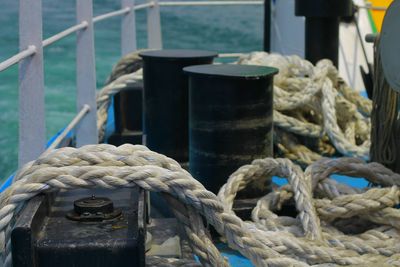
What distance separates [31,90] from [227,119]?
56 centimetres

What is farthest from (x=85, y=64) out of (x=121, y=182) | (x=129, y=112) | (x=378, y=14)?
(x=378, y=14)

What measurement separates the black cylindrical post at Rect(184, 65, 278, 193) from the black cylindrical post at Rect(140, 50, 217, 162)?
33 centimetres

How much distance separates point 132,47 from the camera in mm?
3926

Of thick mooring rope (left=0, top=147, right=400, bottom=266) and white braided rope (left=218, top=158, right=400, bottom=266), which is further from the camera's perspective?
white braided rope (left=218, top=158, right=400, bottom=266)

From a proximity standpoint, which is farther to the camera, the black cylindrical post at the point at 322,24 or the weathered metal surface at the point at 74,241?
the black cylindrical post at the point at 322,24

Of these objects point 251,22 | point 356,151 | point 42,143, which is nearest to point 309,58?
point 356,151

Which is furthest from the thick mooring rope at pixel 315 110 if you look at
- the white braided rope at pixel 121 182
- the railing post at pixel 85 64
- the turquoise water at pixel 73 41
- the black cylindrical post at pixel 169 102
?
the turquoise water at pixel 73 41

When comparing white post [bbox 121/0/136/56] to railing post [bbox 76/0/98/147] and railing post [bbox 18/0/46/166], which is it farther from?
railing post [bbox 18/0/46/166]

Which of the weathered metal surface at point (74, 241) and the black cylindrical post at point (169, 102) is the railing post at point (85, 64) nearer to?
the black cylindrical post at point (169, 102)

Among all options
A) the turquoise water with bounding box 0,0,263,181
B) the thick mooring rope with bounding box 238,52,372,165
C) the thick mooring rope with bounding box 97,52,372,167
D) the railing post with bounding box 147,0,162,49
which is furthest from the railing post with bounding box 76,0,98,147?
the turquoise water with bounding box 0,0,263,181

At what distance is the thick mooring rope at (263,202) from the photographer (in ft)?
3.86

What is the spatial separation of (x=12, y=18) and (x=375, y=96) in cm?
1332

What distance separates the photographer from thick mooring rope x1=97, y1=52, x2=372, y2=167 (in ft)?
9.06

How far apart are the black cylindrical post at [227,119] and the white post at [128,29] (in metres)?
1.76
